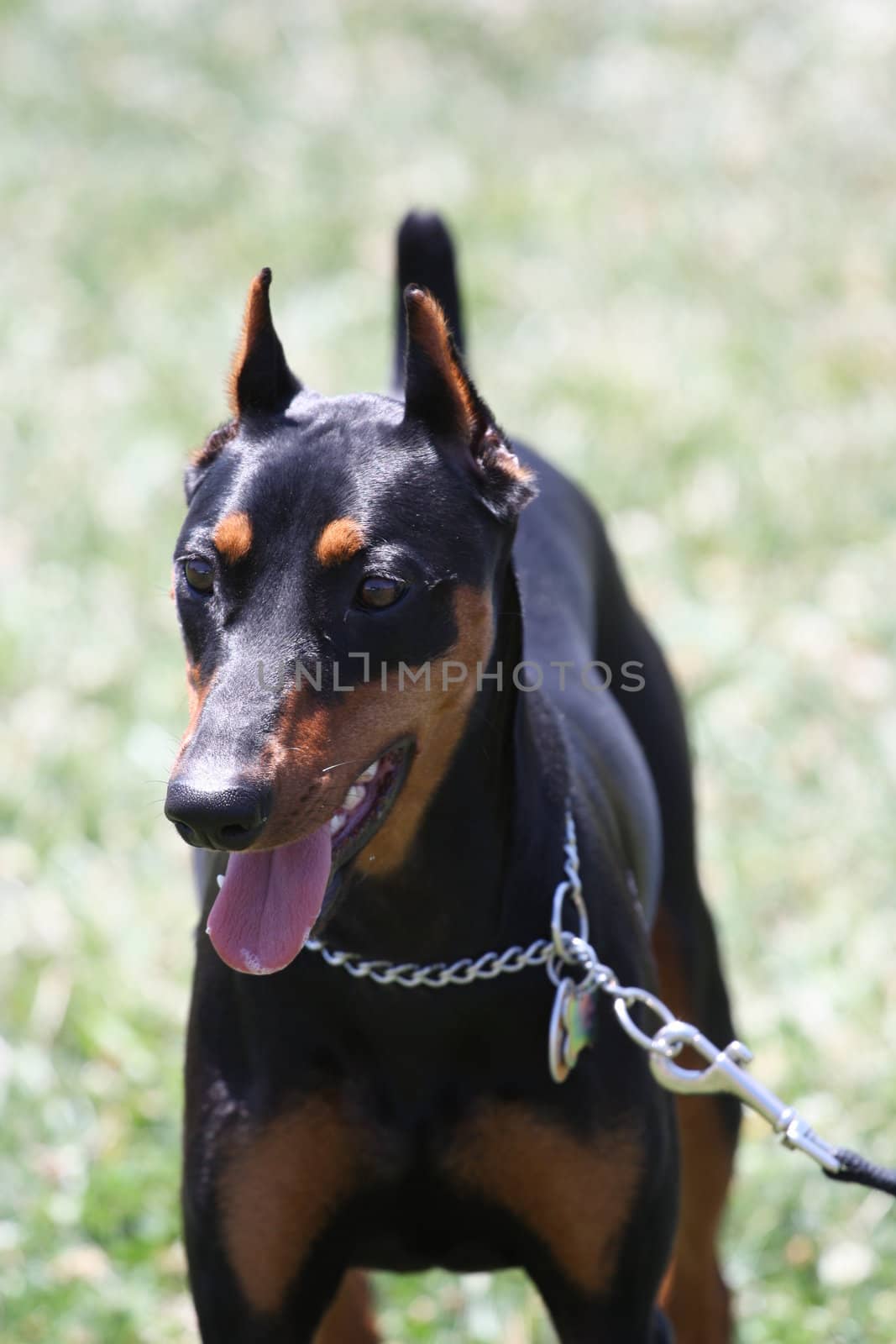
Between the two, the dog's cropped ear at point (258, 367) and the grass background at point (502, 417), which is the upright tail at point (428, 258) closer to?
the dog's cropped ear at point (258, 367)

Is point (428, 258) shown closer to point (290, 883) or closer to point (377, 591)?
point (377, 591)

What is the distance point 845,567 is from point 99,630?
2820 millimetres

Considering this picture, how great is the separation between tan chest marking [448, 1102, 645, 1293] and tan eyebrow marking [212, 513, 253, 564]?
0.98 meters

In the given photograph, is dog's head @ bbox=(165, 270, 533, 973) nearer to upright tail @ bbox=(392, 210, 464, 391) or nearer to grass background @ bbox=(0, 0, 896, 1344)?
upright tail @ bbox=(392, 210, 464, 391)

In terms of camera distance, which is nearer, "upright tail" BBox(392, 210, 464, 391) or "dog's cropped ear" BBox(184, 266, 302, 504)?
"dog's cropped ear" BBox(184, 266, 302, 504)

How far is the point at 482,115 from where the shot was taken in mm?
11141

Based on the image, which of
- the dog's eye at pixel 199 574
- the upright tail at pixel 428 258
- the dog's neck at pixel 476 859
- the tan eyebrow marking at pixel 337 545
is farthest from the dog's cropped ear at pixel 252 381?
the upright tail at pixel 428 258

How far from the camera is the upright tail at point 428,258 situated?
12.0 feet

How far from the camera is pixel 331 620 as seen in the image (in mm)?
2432

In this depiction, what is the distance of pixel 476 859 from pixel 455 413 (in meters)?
0.70

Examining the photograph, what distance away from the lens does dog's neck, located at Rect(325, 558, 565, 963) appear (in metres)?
2.73

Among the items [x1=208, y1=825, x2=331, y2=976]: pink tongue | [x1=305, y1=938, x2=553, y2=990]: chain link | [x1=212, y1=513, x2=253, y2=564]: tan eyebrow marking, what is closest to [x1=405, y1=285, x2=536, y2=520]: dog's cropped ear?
[x1=212, y1=513, x2=253, y2=564]: tan eyebrow marking

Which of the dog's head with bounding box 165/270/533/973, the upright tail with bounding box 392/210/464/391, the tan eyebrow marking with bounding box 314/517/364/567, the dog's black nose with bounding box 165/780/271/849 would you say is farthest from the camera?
the upright tail with bounding box 392/210/464/391

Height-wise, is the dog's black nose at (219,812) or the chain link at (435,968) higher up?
the dog's black nose at (219,812)
